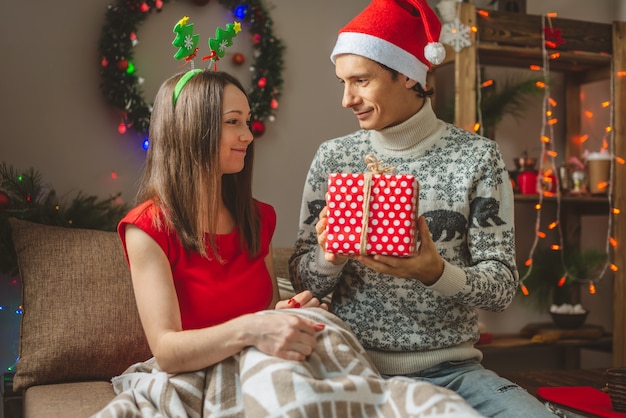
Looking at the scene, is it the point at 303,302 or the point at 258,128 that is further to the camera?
the point at 258,128

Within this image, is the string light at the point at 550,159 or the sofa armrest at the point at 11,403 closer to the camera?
the sofa armrest at the point at 11,403

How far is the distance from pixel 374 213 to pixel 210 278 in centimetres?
46

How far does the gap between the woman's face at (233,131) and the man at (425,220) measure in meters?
0.26

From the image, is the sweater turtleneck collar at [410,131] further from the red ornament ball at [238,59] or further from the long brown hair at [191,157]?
the red ornament ball at [238,59]

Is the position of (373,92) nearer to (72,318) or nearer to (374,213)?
(374,213)

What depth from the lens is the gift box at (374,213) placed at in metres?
1.46

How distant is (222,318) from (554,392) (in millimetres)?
1017

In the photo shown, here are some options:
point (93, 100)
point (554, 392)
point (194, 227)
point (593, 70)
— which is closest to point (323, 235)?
point (194, 227)

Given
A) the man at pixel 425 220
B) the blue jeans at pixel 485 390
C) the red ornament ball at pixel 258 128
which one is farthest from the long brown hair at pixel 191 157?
the red ornament ball at pixel 258 128

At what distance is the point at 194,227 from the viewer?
167 cm

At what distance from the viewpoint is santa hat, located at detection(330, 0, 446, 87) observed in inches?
70.1

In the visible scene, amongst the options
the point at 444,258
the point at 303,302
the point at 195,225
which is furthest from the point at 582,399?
the point at 195,225

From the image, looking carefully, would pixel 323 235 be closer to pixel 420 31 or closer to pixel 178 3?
pixel 420 31

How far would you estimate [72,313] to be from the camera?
1902mm
